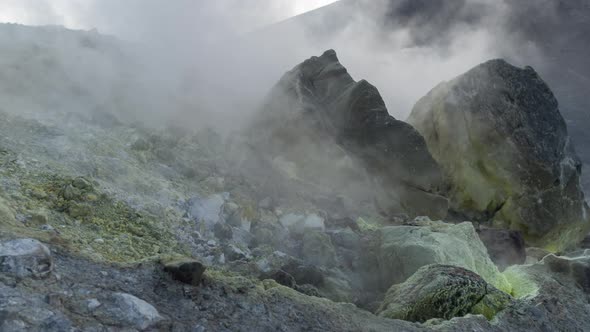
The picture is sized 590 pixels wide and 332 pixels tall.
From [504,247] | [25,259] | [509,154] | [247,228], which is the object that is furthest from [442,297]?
[509,154]

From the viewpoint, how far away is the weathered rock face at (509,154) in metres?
10.3

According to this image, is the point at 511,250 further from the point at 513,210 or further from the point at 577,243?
the point at 577,243

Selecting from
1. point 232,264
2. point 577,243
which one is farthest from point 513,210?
point 232,264

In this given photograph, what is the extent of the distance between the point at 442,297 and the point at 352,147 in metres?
5.27

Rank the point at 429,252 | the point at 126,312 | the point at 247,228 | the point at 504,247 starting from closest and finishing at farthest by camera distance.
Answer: the point at 126,312, the point at 429,252, the point at 247,228, the point at 504,247

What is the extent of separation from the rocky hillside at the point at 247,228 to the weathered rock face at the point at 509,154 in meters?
0.28

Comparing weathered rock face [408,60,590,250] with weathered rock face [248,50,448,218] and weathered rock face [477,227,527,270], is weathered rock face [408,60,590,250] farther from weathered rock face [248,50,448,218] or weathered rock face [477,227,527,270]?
weathered rock face [477,227,527,270]

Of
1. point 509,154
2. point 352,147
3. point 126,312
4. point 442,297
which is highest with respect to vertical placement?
point 509,154

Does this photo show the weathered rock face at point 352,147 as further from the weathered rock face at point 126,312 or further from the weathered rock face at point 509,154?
the weathered rock face at point 126,312

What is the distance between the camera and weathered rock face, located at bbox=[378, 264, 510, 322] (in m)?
4.42

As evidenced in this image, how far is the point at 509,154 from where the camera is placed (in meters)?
10.3

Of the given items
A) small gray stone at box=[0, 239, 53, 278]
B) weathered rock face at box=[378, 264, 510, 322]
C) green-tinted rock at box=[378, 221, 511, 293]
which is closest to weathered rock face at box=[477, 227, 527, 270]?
green-tinted rock at box=[378, 221, 511, 293]

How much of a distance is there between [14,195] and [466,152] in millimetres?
8629

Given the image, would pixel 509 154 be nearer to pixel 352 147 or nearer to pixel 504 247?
pixel 504 247
